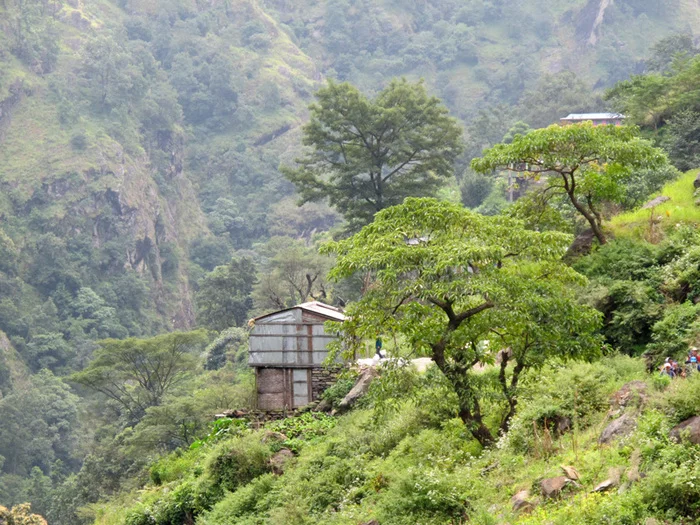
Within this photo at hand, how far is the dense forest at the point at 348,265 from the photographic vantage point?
1354 centimetres

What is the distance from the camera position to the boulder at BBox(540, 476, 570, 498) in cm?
1108

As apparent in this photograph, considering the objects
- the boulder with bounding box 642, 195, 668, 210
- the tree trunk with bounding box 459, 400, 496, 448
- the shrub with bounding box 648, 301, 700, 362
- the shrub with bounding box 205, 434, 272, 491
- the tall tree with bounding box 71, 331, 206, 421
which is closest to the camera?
the tree trunk with bounding box 459, 400, 496, 448

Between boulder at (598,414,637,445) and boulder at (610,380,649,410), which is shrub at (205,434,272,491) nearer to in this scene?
boulder at (610,380,649,410)

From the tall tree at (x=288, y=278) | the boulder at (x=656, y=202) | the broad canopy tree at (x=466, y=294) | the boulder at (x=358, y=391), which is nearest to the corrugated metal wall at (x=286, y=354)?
the boulder at (x=358, y=391)

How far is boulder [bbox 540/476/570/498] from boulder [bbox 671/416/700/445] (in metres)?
1.32

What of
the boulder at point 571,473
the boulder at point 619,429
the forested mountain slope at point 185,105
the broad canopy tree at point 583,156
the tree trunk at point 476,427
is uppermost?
the forested mountain slope at point 185,105

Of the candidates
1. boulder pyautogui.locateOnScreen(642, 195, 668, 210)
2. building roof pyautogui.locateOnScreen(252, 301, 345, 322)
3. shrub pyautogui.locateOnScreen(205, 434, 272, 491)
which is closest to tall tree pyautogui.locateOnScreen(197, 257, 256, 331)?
building roof pyautogui.locateOnScreen(252, 301, 345, 322)

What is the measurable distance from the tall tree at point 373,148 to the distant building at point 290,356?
478 inches

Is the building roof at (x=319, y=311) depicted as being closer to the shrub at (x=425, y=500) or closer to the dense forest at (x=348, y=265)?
the dense forest at (x=348, y=265)

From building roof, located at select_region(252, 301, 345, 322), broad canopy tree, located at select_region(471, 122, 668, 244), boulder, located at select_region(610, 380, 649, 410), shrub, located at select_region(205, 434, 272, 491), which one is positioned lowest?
shrub, located at select_region(205, 434, 272, 491)

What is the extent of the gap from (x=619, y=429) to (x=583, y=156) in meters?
8.05

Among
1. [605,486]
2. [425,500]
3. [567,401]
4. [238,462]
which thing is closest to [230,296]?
[238,462]

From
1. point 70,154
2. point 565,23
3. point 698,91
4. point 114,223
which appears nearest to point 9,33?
point 70,154

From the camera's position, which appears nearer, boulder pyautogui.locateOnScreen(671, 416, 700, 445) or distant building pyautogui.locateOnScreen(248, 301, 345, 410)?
boulder pyautogui.locateOnScreen(671, 416, 700, 445)
